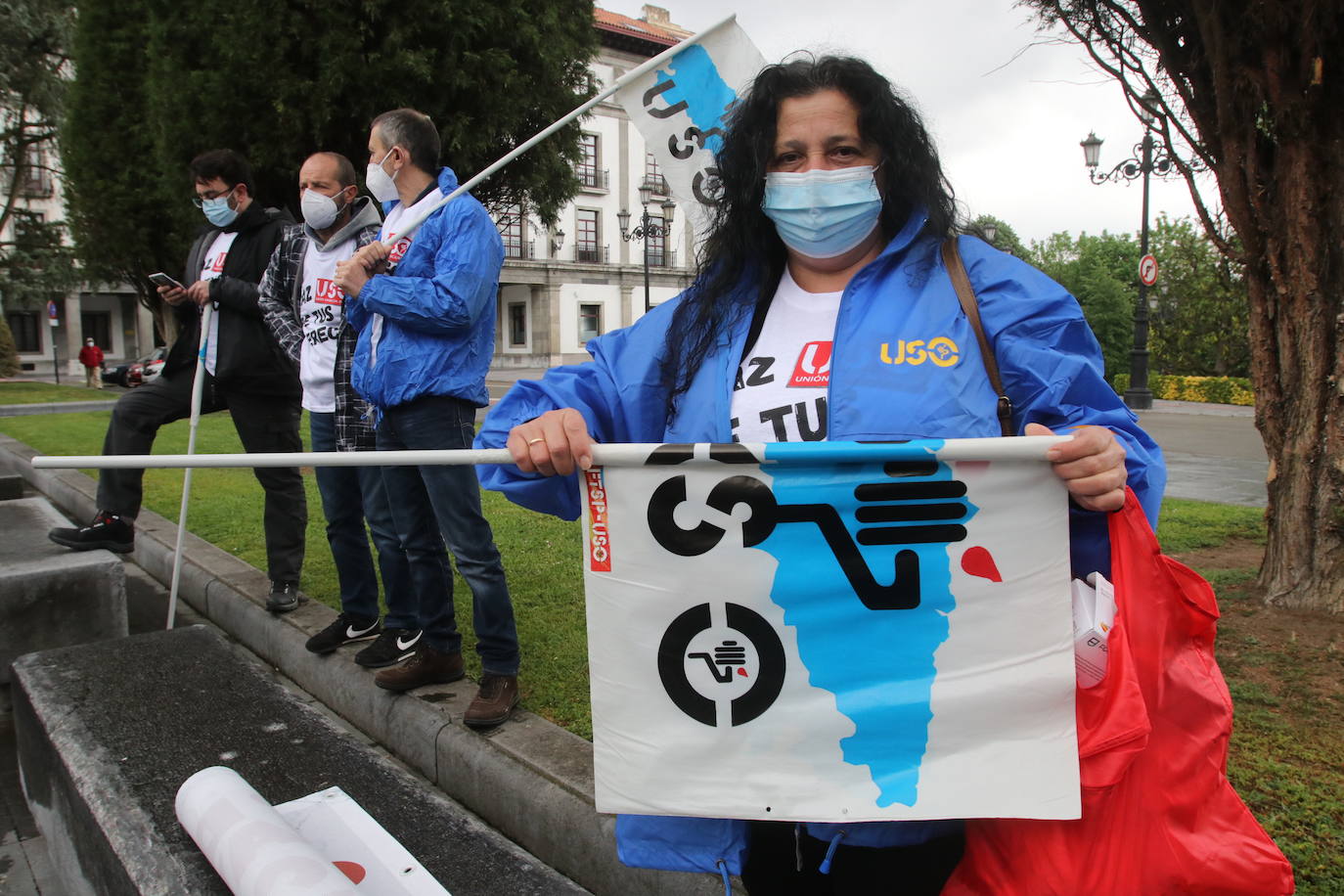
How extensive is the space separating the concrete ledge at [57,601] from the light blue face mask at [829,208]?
3.80 m

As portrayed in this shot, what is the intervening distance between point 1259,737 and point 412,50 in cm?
1223

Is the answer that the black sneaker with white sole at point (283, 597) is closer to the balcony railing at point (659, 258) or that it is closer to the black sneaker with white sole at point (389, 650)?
the black sneaker with white sole at point (389, 650)

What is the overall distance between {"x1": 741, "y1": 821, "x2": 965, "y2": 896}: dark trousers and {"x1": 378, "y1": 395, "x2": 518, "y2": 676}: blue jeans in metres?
1.80

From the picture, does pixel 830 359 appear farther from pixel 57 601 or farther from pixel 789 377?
pixel 57 601

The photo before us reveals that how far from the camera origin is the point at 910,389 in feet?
4.91

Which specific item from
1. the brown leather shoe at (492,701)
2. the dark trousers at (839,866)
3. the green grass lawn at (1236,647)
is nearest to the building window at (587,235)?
the green grass lawn at (1236,647)

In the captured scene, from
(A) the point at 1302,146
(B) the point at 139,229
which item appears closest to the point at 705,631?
(A) the point at 1302,146

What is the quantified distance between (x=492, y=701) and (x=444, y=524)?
65cm

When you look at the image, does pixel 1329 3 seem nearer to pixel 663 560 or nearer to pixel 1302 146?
pixel 1302 146

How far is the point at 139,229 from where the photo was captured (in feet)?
66.7

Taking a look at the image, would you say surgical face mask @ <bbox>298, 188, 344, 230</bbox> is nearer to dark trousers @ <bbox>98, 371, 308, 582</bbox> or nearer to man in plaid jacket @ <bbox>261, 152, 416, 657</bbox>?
man in plaid jacket @ <bbox>261, 152, 416, 657</bbox>

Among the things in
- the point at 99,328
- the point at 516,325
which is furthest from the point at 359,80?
the point at 99,328

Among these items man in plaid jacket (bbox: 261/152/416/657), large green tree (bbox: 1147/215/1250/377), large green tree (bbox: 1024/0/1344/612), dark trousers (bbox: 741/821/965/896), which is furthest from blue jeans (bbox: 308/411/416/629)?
large green tree (bbox: 1147/215/1250/377)

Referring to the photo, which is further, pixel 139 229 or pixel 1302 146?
pixel 139 229
